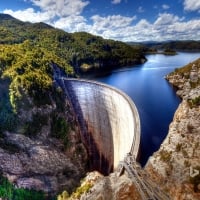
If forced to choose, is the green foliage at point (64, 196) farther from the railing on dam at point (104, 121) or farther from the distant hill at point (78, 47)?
the distant hill at point (78, 47)

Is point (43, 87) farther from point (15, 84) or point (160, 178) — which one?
point (160, 178)

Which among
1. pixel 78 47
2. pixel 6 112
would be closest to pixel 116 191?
pixel 6 112

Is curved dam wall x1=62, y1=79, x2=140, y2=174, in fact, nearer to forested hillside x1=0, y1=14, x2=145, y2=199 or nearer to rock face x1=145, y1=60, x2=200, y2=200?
forested hillside x1=0, y1=14, x2=145, y2=199

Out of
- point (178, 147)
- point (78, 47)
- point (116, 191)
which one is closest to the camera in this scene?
point (116, 191)

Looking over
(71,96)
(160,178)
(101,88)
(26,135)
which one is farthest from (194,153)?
(71,96)

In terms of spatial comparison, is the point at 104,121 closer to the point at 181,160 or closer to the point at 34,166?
the point at 34,166

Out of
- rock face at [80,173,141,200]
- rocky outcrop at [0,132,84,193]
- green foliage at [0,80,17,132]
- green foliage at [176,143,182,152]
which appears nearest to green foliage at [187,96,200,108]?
green foliage at [176,143,182,152]

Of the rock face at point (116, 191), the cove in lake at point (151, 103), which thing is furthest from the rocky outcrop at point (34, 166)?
the rock face at point (116, 191)
